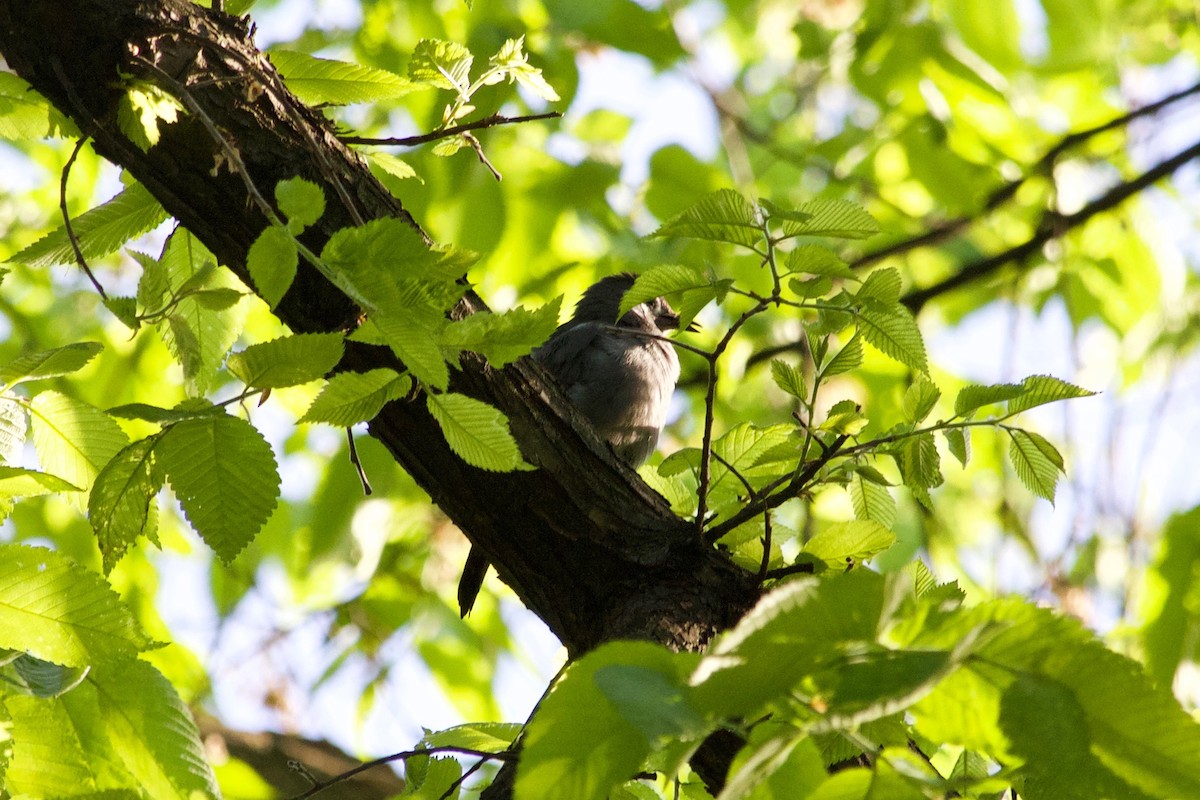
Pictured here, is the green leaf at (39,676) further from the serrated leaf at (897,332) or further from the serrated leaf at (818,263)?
the serrated leaf at (897,332)

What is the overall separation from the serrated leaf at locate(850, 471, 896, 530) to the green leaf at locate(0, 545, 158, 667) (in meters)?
1.36

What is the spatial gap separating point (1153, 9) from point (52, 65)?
6179 millimetres

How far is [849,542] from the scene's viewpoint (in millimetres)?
2041

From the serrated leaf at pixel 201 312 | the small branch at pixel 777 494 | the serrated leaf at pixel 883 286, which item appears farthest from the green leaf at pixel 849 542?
the serrated leaf at pixel 201 312

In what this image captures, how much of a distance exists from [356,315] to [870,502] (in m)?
1.10

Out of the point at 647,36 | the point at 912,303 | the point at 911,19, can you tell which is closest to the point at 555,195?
the point at 647,36

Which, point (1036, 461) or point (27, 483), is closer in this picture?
point (27, 483)

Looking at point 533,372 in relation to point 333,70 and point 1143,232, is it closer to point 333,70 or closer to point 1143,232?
point 333,70

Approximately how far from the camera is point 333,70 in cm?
219

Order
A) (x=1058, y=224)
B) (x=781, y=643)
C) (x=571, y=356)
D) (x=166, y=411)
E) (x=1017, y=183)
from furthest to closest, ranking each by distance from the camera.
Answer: (x=1017, y=183)
(x=1058, y=224)
(x=571, y=356)
(x=166, y=411)
(x=781, y=643)

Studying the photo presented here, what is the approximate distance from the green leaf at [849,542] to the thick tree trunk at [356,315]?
0.20 meters

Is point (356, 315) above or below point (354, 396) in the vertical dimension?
above

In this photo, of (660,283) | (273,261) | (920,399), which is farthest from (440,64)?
(920,399)

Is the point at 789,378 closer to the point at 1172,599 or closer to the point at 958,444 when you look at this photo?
the point at 958,444
